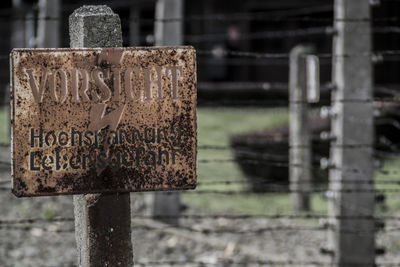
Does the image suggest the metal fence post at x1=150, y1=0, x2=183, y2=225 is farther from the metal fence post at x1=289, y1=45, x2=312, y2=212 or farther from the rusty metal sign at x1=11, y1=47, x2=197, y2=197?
the rusty metal sign at x1=11, y1=47, x2=197, y2=197

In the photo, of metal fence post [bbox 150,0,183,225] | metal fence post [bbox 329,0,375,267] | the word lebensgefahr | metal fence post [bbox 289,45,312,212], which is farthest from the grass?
the word lebensgefahr

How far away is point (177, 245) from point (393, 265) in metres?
1.58

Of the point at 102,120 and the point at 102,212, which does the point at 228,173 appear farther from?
the point at 102,120

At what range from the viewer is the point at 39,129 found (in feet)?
6.23

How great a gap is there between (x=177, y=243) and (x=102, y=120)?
3.01 metres

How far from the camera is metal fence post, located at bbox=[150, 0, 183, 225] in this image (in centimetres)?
520

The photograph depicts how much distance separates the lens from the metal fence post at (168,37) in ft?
17.0

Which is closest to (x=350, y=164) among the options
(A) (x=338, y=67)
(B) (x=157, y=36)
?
(A) (x=338, y=67)

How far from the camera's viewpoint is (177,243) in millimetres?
4809

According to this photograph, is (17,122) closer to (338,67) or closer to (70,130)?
(70,130)

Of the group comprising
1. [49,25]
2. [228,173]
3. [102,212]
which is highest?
[49,25]

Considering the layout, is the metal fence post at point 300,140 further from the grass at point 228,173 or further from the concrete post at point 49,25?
the concrete post at point 49,25

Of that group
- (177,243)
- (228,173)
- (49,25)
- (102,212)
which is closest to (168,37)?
(177,243)

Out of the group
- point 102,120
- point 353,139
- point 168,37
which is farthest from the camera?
point 168,37
